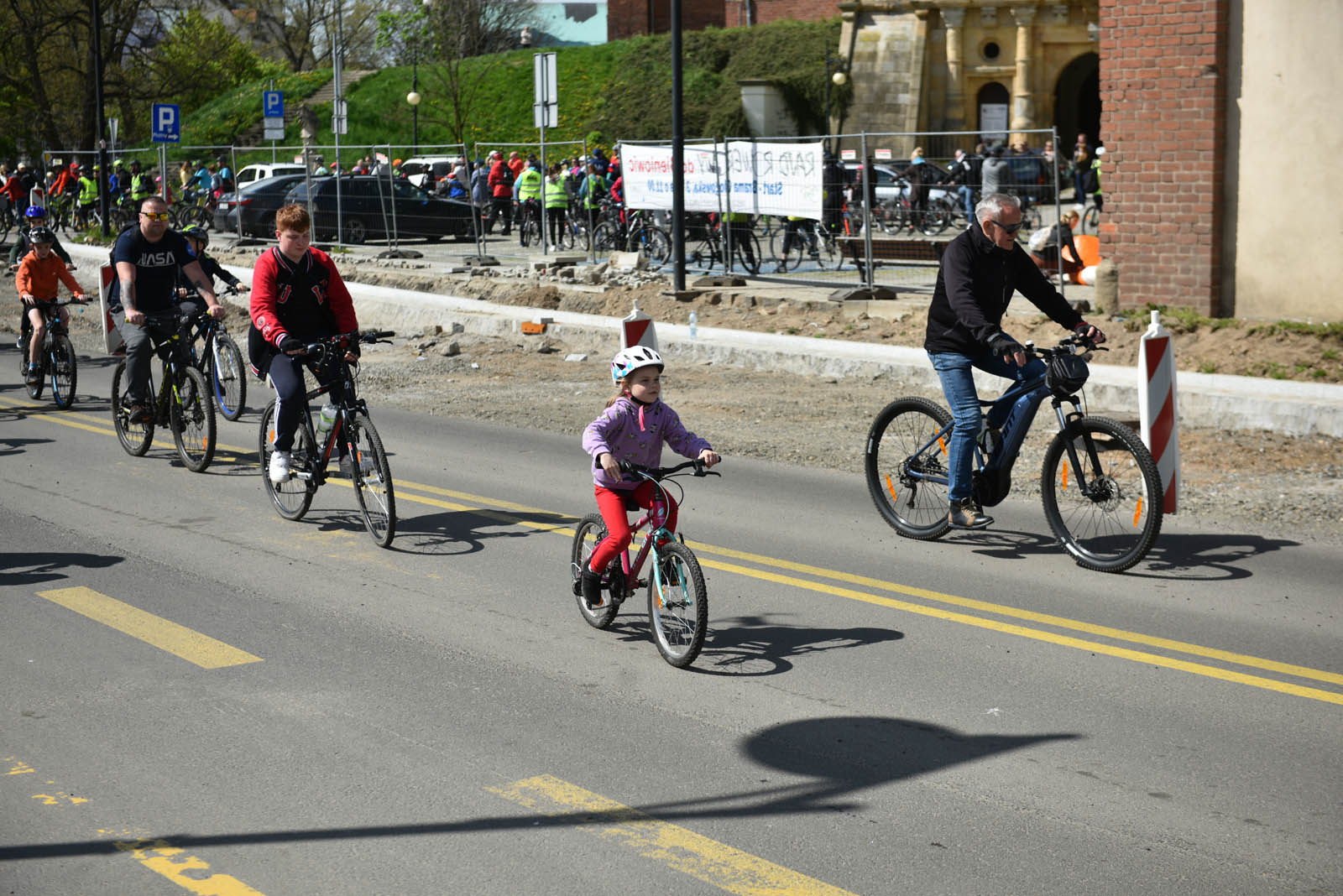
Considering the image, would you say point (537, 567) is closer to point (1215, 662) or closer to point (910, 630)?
point (910, 630)

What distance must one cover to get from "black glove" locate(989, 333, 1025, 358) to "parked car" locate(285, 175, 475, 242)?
23.1 m

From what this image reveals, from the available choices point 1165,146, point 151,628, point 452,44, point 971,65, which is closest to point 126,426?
point 151,628

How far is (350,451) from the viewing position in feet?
28.8

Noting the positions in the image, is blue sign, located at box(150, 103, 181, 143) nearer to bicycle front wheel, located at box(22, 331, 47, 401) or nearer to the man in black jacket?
bicycle front wheel, located at box(22, 331, 47, 401)

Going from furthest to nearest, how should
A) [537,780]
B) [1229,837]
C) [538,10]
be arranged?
[538,10] → [537,780] → [1229,837]

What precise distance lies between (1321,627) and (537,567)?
3.93m

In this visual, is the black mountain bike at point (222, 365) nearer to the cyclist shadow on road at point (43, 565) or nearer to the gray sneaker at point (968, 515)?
the cyclist shadow on road at point (43, 565)

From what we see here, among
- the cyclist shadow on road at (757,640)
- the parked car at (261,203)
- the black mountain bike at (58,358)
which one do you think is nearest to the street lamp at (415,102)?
the parked car at (261,203)

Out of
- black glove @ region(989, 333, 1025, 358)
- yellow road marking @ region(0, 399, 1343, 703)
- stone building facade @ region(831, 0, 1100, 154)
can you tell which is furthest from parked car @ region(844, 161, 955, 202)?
stone building facade @ region(831, 0, 1100, 154)

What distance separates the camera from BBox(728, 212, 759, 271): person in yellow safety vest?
74.9 feet

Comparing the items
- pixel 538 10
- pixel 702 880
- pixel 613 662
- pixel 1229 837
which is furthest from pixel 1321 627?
pixel 538 10

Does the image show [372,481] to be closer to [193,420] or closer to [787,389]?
[193,420]

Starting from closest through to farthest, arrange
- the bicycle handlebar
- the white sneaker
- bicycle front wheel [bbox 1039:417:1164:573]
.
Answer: the bicycle handlebar, bicycle front wheel [bbox 1039:417:1164:573], the white sneaker

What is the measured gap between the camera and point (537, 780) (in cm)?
502
